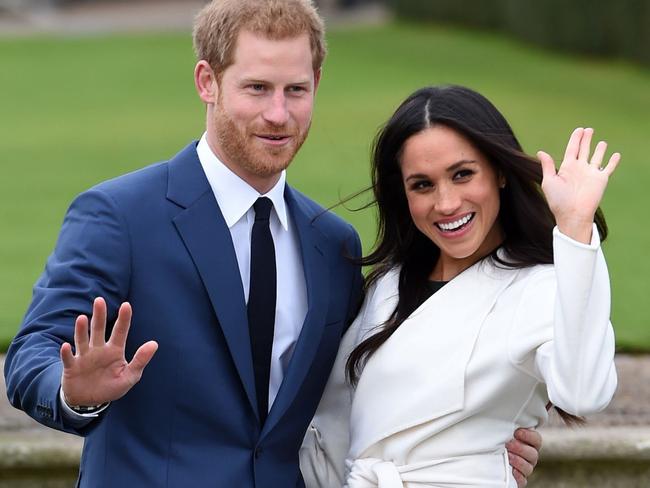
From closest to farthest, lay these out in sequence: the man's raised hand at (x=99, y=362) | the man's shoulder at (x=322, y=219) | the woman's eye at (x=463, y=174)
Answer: the man's raised hand at (x=99, y=362), the woman's eye at (x=463, y=174), the man's shoulder at (x=322, y=219)

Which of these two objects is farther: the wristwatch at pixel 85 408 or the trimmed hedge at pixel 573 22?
the trimmed hedge at pixel 573 22

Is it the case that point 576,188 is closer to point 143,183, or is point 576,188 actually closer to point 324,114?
point 143,183

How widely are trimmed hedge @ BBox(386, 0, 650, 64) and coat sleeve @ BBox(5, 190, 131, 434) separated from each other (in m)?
16.2

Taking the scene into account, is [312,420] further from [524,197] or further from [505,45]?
[505,45]

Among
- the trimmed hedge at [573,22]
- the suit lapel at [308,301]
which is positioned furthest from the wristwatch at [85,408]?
the trimmed hedge at [573,22]

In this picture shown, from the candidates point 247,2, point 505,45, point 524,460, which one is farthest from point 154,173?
point 505,45

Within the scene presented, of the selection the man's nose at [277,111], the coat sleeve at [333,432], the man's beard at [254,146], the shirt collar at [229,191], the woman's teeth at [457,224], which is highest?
the man's nose at [277,111]

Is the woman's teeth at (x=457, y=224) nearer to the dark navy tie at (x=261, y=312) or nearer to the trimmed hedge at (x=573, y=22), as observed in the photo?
the dark navy tie at (x=261, y=312)

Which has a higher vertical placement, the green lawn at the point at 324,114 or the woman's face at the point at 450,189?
the woman's face at the point at 450,189

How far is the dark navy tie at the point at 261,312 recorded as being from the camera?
3.54 metres

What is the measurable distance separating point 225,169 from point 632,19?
16.4 m

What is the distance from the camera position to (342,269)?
386 centimetres

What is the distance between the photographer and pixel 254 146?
3.52 metres

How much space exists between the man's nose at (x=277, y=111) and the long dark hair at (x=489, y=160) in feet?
1.32
